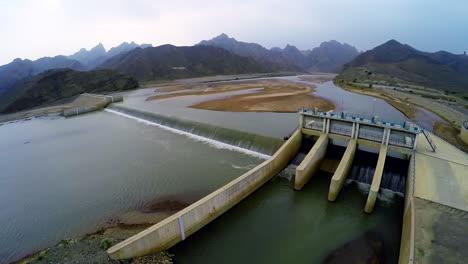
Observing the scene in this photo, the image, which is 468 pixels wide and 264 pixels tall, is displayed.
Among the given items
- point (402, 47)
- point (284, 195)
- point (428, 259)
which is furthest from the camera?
point (402, 47)

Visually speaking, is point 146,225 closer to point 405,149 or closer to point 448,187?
point 448,187

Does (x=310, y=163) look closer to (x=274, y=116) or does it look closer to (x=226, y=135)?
(x=226, y=135)

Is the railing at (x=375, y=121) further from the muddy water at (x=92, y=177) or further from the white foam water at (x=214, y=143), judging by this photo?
the muddy water at (x=92, y=177)

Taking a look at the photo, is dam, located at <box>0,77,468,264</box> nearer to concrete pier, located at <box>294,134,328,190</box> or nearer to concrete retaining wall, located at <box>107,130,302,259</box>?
concrete pier, located at <box>294,134,328,190</box>

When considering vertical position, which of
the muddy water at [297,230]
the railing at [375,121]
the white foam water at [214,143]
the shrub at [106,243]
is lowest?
the muddy water at [297,230]

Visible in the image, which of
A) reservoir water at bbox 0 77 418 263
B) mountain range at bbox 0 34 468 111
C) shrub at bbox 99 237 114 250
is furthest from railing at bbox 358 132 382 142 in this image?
mountain range at bbox 0 34 468 111

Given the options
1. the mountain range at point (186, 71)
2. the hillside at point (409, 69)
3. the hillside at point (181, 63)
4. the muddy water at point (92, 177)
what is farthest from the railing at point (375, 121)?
the hillside at point (181, 63)

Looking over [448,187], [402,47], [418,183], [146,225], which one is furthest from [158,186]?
[402,47]

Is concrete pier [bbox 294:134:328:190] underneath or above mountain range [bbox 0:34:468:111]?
underneath
